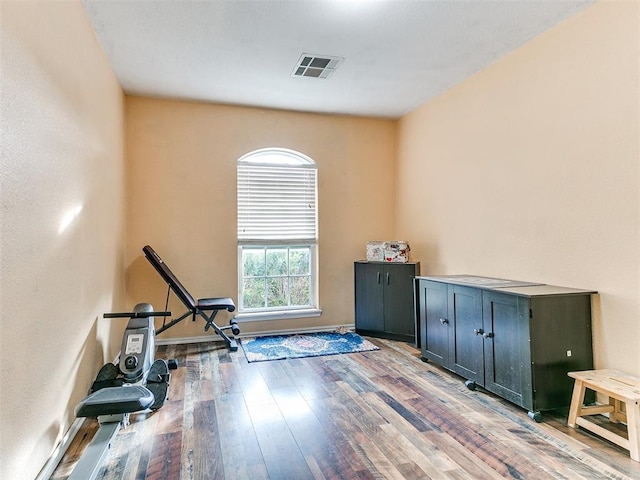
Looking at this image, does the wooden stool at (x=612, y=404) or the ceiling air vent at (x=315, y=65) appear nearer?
the wooden stool at (x=612, y=404)

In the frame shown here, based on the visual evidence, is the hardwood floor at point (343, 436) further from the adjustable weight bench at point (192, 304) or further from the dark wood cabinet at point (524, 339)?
the adjustable weight bench at point (192, 304)

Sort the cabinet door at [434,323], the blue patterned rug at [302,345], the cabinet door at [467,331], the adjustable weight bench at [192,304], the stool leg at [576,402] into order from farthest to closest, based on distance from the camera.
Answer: the blue patterned rug at [302,345]
the adjustable weight bench at [192,304]
the cabinet door at [434,323]
the cabinet door at [467,331]
the stool leg at [576,402]

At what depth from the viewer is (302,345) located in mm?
4238

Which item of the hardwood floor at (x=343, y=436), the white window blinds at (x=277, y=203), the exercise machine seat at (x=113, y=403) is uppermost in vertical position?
the white window blinds at (x=277, y=203)

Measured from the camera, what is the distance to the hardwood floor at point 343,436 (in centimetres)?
195

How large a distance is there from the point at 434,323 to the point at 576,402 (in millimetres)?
1319

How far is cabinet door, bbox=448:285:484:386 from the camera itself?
2.97m

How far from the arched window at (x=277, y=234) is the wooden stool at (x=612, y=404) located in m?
3.00

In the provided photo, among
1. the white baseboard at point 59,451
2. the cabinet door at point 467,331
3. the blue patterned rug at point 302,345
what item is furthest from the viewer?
the blue patterned rug at point 302,345

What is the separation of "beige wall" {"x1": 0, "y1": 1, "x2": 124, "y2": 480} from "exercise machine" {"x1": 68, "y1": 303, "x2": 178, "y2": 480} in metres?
0.17

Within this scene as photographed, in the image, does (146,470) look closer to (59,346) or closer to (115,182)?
(59,346)

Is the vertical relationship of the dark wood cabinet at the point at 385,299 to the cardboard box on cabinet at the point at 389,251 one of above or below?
below

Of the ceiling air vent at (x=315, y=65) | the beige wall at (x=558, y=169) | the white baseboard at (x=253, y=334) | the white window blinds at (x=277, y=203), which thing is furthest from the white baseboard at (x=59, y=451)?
the beige wall at (x=558, y=169)

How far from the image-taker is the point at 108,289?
11.1 ft
